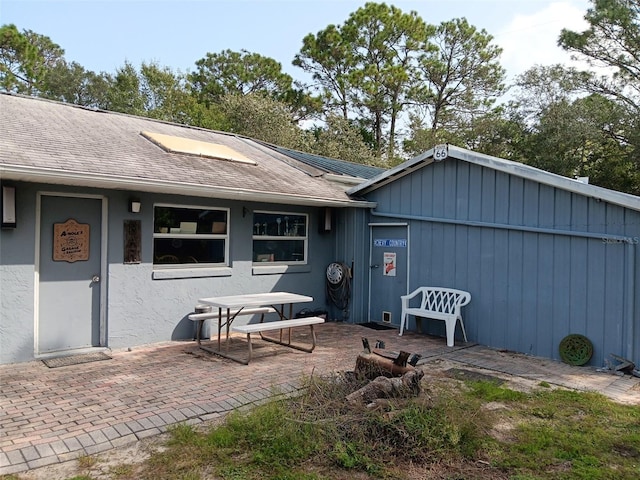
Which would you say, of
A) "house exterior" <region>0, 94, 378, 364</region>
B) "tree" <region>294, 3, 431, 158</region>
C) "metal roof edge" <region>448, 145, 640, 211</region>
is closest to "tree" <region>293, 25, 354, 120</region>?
"tree" <region>294, 3, 431, 158</region>

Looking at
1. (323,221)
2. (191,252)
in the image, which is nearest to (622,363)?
(323,221)

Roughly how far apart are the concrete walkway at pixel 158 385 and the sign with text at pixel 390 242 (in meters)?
1.83

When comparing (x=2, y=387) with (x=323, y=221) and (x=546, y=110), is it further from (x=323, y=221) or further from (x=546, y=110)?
(x=546, y=110)

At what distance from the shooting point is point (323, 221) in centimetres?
870

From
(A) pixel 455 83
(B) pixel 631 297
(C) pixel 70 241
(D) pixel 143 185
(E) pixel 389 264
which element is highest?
(A) pixel 455 83

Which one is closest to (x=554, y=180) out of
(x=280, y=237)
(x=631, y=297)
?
(x=631, y=297)

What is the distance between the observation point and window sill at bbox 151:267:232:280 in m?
6.56

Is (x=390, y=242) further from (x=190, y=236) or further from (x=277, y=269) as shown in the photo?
(x=190, y=236)

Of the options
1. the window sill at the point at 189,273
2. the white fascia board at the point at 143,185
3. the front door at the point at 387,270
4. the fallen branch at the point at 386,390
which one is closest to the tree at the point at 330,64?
the front door at the point at 387,270

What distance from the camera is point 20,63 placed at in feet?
66.7

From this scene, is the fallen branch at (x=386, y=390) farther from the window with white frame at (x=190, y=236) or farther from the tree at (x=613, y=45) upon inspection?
the tree at (x=613, y=45)

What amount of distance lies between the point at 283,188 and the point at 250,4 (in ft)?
12.2

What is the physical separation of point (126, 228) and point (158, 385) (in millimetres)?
2410

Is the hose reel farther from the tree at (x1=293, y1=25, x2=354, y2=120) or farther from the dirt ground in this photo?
the tree at (x1=293, y1=25, x2=354, y2=120)
